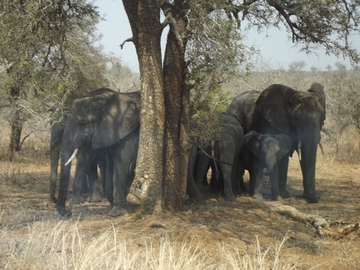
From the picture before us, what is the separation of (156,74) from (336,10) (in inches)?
123

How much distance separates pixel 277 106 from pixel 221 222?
4.26 meters

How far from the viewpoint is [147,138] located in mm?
8102

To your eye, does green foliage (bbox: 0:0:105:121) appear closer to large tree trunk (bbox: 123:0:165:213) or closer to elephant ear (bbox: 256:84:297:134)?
large tree trunk (bbox: 123:0:165:213)

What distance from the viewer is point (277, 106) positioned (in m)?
11.7

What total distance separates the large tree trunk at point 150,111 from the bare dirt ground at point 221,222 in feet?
1.28

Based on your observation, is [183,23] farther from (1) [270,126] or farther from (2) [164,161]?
(1) [270,126]

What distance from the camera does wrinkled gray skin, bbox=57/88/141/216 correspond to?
905 cm

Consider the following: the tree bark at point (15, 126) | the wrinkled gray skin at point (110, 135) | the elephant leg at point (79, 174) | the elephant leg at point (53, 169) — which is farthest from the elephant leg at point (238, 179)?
the tree bark at point (15, 126)

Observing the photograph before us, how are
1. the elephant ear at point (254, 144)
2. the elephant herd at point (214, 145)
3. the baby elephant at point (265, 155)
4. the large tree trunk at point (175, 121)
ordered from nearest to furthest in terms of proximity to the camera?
the large tree trunk at point (175, 121)
the elephant herd at point (214, 145)
the baby elephant at point (265, 155)
the elephant ear at point (254, 144)

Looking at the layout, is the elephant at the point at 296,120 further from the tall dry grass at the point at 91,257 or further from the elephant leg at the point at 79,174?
the tall dry grass at the point at 91,257

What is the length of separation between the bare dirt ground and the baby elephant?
1.16 feet

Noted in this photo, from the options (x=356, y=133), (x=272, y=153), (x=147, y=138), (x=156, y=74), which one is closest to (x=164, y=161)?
(x=147, y=138)

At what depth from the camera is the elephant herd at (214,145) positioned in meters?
9.23

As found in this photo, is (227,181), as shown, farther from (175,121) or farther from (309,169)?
(175,121)
